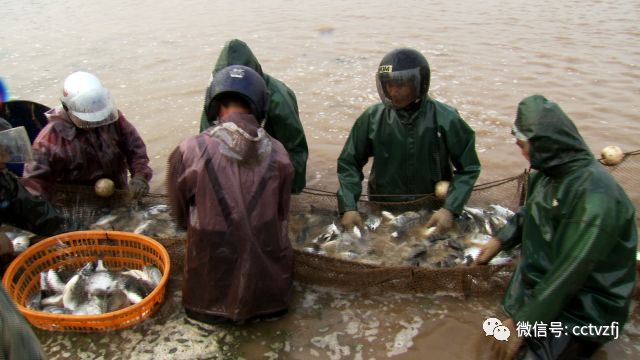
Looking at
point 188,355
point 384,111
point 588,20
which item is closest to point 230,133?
point 188,355

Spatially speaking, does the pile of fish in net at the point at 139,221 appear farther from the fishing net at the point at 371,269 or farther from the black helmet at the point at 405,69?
the black helmet at the point at 405,69

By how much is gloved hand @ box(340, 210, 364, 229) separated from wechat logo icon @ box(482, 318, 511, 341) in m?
1.56

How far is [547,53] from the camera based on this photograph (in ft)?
40.0

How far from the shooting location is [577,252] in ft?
9.32

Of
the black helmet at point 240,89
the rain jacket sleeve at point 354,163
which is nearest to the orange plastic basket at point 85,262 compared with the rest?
the black helmet at point 240,89

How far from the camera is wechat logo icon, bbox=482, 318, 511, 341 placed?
335cm

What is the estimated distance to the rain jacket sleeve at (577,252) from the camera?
281cm

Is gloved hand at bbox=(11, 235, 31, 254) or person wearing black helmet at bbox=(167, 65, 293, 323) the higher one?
person wearing black helmet at bbox=(167, 65, 293, 323)

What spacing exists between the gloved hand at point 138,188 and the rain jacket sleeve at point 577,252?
406 cm

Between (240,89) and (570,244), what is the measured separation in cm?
236

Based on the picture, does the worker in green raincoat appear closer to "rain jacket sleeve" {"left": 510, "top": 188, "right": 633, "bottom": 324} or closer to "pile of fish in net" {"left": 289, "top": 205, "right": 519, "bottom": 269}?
"rain jacket sleeve" {"left": 510, "top": 188, "right": 633, "bottom": 324}

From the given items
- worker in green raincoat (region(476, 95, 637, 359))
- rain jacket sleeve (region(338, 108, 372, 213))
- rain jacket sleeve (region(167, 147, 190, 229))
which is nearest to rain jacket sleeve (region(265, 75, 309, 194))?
rain jacket sleeve (region(338, 108, 372, 213))

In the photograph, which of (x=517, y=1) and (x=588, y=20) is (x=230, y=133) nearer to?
(x=588, y=20)

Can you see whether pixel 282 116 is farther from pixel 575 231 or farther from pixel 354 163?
pixel 575 231
